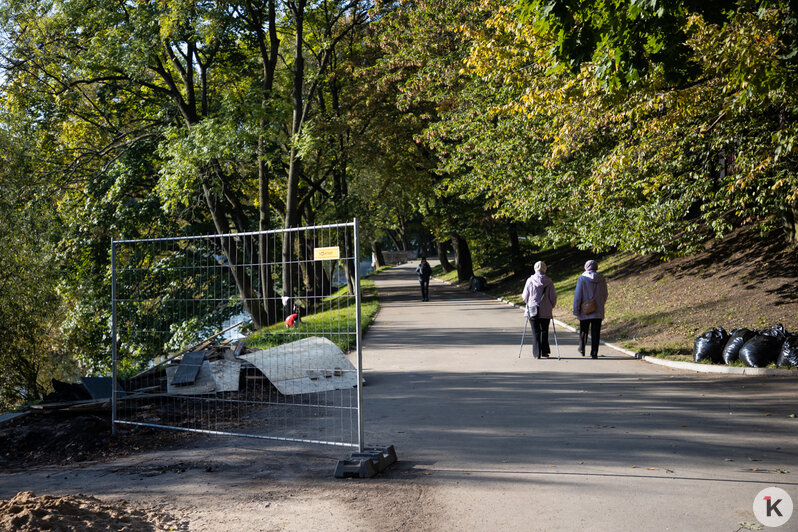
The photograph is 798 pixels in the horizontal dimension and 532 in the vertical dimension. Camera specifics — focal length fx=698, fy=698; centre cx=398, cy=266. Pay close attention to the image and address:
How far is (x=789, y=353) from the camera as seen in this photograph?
10.2m

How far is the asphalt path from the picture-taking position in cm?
514

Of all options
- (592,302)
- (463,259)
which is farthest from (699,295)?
(463,259)

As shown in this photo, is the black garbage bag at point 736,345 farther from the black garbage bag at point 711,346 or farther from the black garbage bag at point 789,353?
the black garbage bag at point 789,353

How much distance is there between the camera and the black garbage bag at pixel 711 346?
36.8ft

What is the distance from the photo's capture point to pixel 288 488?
5930 millimetres

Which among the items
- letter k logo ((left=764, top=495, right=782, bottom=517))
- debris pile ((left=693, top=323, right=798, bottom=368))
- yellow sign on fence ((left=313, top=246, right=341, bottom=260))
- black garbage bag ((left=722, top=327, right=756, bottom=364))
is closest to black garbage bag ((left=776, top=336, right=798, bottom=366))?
debris pile ((left=693, top=323, right=798, bottom=368))

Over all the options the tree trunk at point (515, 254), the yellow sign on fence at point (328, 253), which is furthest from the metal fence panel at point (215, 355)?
the tree trunk at point (515, 254)

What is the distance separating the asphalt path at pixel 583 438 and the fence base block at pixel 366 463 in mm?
157

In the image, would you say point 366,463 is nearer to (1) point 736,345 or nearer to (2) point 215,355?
(2) point 215,355

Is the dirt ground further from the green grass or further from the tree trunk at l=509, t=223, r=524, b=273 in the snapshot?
the tree trunk at l=509, t=223, r=524, b=273

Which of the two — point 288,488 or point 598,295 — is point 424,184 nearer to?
point 598,295

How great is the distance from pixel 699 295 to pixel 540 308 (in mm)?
5141

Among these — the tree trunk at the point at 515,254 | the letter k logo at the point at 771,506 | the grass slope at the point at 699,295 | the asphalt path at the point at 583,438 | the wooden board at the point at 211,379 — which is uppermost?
the tree trunk at the point at 515,254

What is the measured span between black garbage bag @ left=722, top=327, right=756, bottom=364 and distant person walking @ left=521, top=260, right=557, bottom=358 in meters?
3.14
